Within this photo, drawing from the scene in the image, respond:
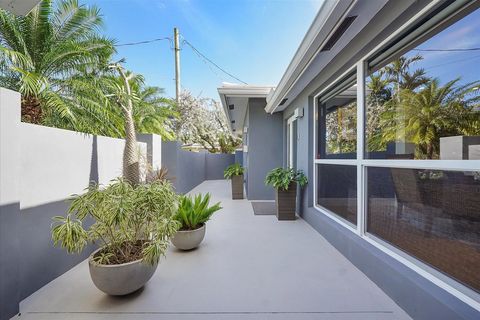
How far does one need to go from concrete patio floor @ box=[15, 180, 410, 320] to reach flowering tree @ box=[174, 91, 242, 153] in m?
14.3

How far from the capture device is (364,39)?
2838 millimetres

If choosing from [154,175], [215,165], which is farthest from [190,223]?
[215,165]

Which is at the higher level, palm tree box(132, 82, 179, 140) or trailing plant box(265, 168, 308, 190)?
palm tree box(132, 82, 179, 140)

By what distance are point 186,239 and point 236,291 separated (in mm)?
1266

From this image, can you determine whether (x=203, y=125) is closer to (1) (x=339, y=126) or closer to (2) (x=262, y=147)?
(2) (x=262, y=147)

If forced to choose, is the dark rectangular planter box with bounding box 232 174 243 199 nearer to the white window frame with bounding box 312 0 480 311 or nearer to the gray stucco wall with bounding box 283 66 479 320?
the gray stucco wall with bounding box 283 66 479 320

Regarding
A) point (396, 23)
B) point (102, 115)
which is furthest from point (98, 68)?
point (396, 23)

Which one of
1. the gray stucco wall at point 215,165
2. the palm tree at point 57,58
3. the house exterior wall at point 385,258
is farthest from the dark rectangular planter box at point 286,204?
the gray stucco wall at point 215,165

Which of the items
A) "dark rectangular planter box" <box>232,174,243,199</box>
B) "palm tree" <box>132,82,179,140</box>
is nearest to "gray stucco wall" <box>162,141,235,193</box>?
"palm tree" <box>132,82,179,140</box>

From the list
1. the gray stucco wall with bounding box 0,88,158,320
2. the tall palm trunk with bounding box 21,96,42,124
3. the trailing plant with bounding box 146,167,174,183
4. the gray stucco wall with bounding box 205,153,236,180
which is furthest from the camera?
the gray stucco wall with bounding box 205,153,236,180

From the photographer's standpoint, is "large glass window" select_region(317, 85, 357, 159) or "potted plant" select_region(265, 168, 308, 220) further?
"potted plant" select_region(265, 168, 308, 220)

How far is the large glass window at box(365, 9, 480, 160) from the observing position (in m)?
1.79

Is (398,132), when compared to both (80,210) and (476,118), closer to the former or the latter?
(476,118)

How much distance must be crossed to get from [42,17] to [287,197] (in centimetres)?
631
